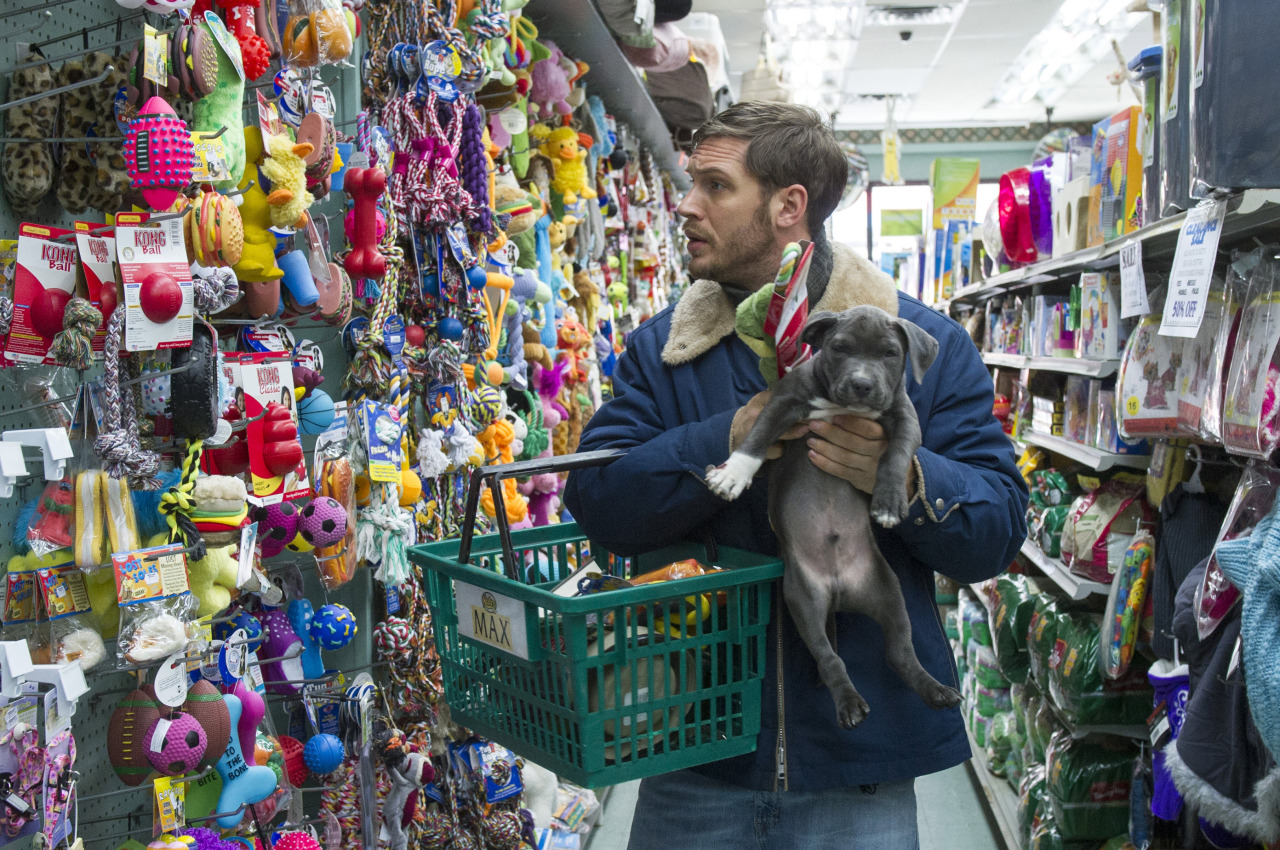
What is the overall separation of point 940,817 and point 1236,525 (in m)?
2.41

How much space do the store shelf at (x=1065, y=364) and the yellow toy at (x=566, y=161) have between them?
1563 mm

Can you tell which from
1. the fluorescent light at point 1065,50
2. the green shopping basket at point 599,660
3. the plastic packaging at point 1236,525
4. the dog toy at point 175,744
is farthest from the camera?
the fluorescent light at point 1065,50

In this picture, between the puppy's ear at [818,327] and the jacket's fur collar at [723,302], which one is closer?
the puppy's ear at [818,327]

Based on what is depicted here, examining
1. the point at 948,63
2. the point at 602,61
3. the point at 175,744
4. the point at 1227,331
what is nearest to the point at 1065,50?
the point at 948,63

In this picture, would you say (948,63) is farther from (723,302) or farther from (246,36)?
(246,36)

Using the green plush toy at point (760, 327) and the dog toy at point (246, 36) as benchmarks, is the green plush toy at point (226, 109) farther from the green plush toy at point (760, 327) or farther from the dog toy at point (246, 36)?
the green plush toy at point (760, 327)

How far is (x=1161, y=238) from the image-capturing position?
2283mm

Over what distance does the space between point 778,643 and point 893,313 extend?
1.62 ft

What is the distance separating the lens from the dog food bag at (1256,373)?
5.65 ft

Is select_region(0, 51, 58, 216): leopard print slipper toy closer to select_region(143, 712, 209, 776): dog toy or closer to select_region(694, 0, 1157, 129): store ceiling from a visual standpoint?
select_region(143, 712, 209, 776): dog toy

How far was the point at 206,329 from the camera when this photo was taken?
4.86 feet

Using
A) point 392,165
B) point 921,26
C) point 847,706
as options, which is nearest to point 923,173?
point 921,26

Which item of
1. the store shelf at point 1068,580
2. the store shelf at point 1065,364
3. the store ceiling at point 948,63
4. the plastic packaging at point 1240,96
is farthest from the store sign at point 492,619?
the store ceiling at point 948,63

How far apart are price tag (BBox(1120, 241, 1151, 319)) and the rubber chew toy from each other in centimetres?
204
